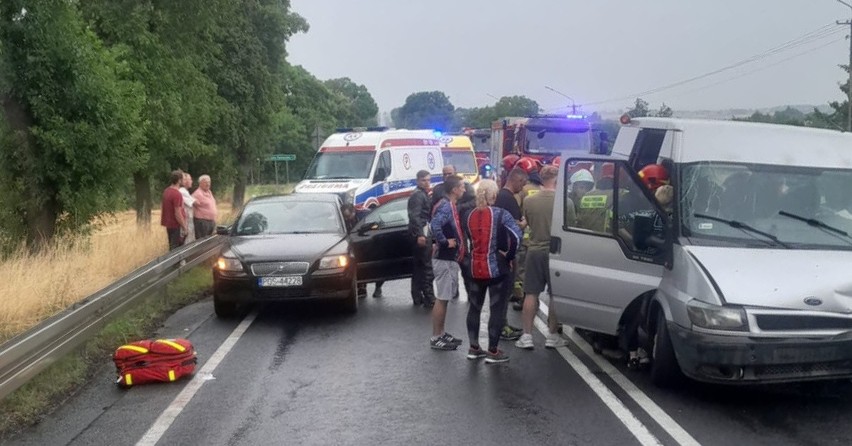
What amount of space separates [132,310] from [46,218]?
5800 mm

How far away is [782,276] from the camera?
21.9 ft

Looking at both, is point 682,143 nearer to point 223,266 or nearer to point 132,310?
point 223,266

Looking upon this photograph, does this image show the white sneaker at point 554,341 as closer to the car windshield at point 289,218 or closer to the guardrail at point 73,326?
the car windshield at point 289,218

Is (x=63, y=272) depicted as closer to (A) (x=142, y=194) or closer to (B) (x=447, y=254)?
(B) (x=447, y=254)

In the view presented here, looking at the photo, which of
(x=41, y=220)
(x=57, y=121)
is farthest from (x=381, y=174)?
(x=57, y=121)

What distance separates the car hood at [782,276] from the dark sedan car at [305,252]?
5107mm

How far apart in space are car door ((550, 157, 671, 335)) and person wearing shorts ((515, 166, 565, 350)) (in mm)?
583

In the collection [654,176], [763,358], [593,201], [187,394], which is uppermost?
[654,176]

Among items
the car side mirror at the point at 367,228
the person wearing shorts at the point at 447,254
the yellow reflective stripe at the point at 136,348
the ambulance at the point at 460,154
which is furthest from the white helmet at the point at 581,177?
Result: the ambulance at the point at 460,154

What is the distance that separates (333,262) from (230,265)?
1.22 meters

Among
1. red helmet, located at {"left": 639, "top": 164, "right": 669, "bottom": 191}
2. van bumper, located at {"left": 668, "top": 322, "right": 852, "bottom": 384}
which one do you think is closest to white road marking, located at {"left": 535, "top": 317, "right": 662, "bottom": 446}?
van bumper, located at {"left": 668, "top": 322, "right": 852, "bottom": 384}

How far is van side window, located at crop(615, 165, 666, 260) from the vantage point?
7.53 meters

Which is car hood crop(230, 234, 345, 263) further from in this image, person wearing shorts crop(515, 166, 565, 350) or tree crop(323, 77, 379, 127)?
tree crop(323, 77, 379, 127)

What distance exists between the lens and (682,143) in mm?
7879
